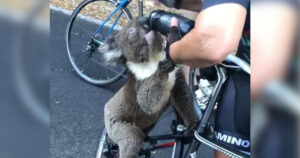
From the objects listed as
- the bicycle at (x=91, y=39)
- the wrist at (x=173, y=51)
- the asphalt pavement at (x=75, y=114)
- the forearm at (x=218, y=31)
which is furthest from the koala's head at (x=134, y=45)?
the bicycle at (x=91, y=39)

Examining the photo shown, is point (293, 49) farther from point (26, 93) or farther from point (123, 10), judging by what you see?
point (123, 10)

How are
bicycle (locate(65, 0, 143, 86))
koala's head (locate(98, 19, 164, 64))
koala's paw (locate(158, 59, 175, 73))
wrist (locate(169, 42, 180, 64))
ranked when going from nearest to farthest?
wrist (locate(169, 42, 180, 64))
koala's paw (locate(158, 59, 175, 73))
koala's head (locate(98, 19, 164, 64))
bicycle (locate(65, 0, 143, 86))

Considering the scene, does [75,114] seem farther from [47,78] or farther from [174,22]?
[47,78]

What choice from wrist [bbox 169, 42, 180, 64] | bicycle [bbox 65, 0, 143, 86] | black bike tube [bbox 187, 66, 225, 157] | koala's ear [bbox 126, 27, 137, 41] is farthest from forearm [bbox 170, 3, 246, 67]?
bicycle [bbox 65, 0, 143, 86]

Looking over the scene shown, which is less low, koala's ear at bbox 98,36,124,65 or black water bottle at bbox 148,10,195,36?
black water bottle at bbox 148,10,195,36

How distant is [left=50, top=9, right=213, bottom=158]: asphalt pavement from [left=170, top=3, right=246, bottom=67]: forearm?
6.94 ft

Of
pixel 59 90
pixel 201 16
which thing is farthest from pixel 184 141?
pixel 59 90

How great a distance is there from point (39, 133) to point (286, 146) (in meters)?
0.43

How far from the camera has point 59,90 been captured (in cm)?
520

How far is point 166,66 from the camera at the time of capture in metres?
2.33

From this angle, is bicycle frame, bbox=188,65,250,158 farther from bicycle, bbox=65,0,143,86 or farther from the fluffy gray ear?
bicycle, bbox=65,0,143,86

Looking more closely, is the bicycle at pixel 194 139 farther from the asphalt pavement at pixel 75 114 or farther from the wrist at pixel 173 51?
the asphalt pavement at pixel 75 114

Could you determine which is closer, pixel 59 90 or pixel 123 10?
pixel 123 10

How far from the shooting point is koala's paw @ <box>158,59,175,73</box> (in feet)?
7.48
